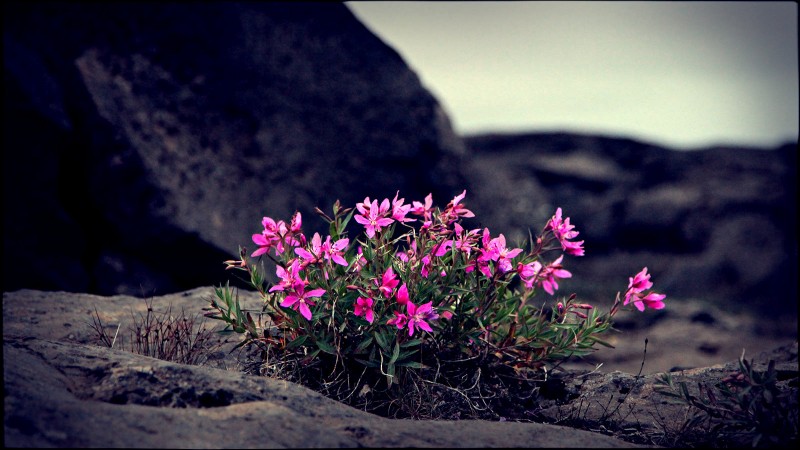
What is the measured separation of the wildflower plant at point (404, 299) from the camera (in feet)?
10.3

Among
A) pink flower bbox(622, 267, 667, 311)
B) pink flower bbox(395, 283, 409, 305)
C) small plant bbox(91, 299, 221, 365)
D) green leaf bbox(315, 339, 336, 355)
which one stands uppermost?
pink flower bbox(622, 267, 667, 311)

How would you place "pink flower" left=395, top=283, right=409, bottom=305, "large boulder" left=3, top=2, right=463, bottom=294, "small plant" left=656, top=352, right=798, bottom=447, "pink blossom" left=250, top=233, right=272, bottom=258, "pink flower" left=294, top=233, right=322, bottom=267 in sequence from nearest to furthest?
"small plant" left=656, top=352, right=798, bottom=447, "pink flower" left=395, top=283, right=409, bottom=305, "pink flower" left=294, top=233, right=322, bottom=267, "pink blossom" left=250, top=233, right=272, bottom=258, "large boulder" left=3, top=2, right=463, bottom=294

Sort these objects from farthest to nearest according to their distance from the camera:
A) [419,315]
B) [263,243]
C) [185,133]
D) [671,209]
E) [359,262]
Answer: [671,209] → [185,133] → [359,262] → [263,243] → [419,315]

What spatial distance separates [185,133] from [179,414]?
453 cm

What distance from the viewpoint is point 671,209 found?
16.3 m

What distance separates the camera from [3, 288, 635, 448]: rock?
2.26m

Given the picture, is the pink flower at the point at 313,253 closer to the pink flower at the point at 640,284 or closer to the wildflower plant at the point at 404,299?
the wildflower plant at the point at 404,299

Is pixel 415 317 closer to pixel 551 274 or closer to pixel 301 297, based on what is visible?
pixel 301 297

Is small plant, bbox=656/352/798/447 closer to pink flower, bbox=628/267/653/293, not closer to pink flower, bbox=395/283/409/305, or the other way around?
pink flower, bbox=628/267/653/293

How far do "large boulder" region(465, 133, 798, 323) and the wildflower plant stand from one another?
916 cm

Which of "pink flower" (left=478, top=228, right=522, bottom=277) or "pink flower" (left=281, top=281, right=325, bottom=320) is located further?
"pink flower" (left=478, top=228, right=522, bottom=277)

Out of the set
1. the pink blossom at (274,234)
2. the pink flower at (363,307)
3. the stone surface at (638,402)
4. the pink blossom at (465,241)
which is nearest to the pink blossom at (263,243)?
the pink blossom at (274,234)

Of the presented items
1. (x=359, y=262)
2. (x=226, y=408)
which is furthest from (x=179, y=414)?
(x=359, y=262)

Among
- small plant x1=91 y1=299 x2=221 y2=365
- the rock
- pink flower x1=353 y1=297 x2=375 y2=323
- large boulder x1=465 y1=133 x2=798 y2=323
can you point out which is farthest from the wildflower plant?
large boulder x1=465 y1=133 x2=798 y2=323
